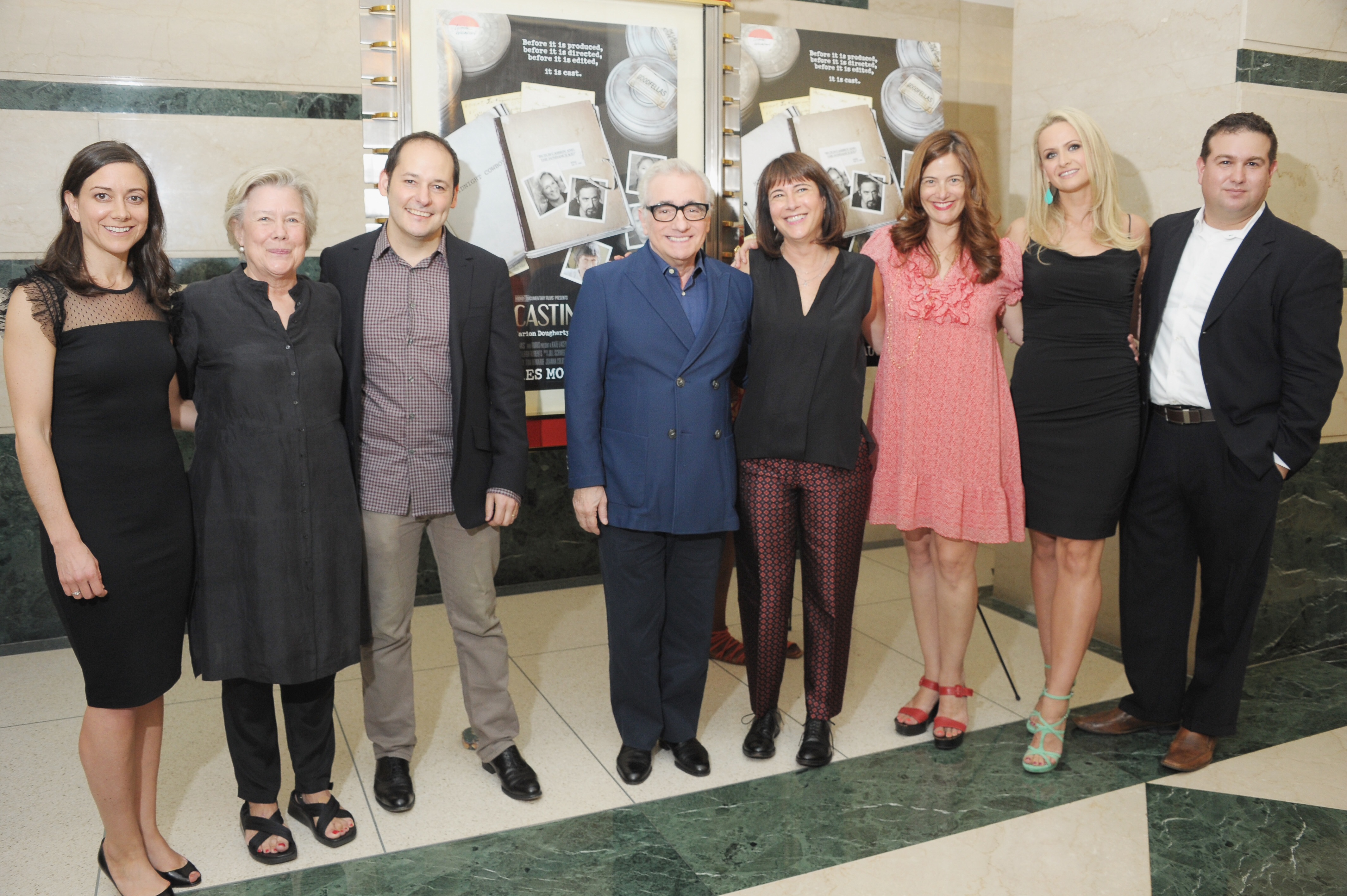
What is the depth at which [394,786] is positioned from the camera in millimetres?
2789

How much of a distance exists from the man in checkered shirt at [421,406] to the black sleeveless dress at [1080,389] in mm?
1530

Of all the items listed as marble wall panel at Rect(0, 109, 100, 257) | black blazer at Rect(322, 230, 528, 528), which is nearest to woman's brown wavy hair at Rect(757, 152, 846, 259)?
black blazer at Rect(322, 230, 528, 528)

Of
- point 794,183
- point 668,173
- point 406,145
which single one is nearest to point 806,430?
point 794,183

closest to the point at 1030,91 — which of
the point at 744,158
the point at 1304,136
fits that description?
the point at 1304,136

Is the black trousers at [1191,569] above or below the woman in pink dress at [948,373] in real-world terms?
below

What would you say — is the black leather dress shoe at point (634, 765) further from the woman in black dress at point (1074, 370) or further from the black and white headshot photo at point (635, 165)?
the black and white headshot photo at point (635, 165)

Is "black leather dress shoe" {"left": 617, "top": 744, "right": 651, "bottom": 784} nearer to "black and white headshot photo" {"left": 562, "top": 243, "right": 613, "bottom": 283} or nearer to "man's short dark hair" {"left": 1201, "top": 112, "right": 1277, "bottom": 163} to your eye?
"black and white headshot photo" {"left": 562, "top": 243, "right": 613, "bottom": 283}

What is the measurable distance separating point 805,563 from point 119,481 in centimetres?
180

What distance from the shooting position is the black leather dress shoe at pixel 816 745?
304 centimetres

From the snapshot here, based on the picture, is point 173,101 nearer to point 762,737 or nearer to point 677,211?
point 677,211

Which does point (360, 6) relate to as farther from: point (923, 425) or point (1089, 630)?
point (1089, 630)

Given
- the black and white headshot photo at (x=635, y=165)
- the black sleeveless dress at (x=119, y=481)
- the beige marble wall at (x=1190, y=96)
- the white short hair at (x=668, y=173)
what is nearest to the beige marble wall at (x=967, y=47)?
the beige marble wall at (x=1190, y=96)

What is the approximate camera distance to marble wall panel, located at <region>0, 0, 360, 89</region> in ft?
12.3

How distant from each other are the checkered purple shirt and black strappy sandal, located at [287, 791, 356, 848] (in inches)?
30.9
